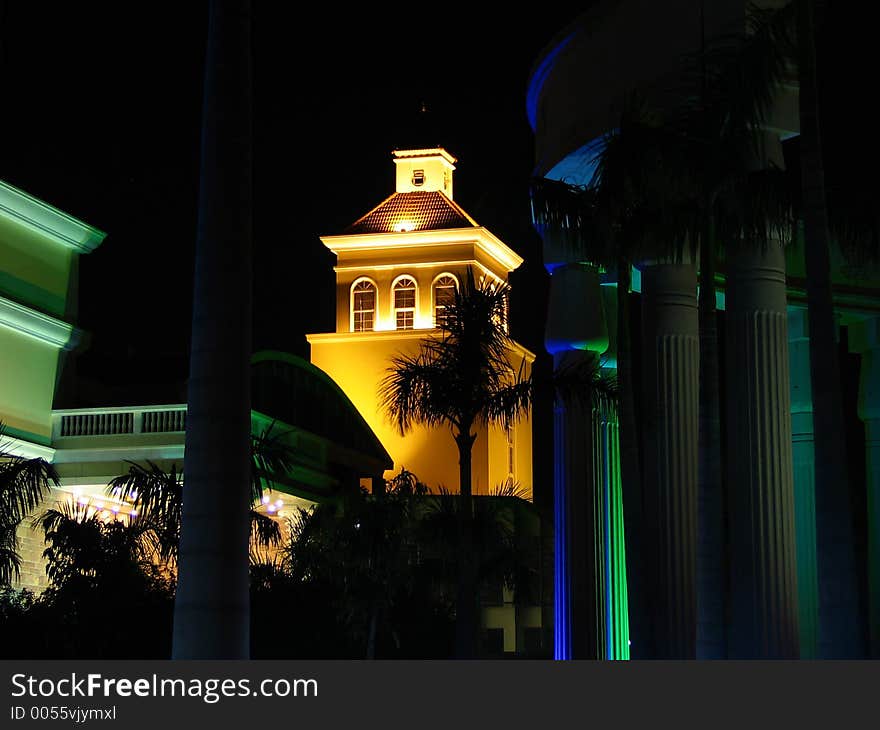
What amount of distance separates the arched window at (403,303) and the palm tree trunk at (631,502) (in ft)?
143

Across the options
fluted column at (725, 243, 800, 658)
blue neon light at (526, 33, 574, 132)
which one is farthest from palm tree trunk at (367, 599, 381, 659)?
fluted column at (725, 243, 800, 658)

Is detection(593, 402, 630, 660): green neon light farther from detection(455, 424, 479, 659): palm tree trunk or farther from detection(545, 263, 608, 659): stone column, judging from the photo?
detection(455, 424, 479, 659): palm tree trunk

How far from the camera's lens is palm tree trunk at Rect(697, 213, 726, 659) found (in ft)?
47.3

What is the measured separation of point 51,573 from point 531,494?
39.2 meters

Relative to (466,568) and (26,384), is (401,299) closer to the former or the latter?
(26,384)

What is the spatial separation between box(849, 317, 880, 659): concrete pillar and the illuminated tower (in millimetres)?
31581

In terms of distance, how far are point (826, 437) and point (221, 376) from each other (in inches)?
213

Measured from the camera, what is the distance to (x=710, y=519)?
14.5 meters

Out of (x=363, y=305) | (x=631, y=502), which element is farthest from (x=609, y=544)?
(x=363, y=305)

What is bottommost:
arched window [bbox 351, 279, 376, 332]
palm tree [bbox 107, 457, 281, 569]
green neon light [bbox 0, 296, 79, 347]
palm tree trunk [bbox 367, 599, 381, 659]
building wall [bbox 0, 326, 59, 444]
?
palm tree trunk [bbox 367, 599, 381, 659]

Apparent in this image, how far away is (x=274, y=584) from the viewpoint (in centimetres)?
2939
